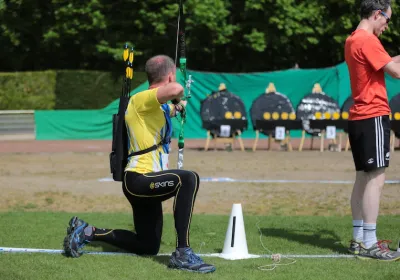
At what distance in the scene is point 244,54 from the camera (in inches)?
1430

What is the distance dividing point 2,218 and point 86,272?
3.59 metres

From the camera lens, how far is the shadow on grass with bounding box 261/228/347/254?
7.66 m

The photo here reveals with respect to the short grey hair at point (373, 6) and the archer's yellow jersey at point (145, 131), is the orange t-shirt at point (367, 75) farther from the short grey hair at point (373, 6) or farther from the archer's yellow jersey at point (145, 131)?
the archer's yellow jersey at point (145, 131)

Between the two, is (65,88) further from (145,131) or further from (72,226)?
(145,131)

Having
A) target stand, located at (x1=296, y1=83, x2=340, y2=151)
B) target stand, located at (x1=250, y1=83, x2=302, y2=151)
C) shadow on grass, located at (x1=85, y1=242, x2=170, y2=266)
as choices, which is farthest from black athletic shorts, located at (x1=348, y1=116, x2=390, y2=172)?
target stand, located at (x1=296, y1=83, x2=340, y2=151)

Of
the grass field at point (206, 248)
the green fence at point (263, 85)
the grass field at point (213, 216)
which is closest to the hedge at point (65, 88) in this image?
the green fence at point (263, 85)

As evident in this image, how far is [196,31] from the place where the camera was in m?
33.8

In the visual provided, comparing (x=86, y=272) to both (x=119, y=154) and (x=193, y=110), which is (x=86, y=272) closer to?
(x=119, y=154)

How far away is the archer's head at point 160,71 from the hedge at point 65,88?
26.6 meters

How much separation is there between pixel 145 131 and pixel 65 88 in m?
27.4

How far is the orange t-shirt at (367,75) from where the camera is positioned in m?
7.02

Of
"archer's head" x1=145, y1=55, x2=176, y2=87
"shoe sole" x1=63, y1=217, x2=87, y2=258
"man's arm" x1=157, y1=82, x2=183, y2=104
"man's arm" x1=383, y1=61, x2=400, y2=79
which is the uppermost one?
"man's arm" x1=383, y1=61, x2=400, y2=79

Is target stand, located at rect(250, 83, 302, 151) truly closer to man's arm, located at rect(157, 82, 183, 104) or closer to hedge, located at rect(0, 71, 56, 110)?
hedge, located at rect(0, 71, 56, 110)

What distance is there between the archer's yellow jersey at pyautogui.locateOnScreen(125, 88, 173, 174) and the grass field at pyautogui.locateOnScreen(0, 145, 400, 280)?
0.81 meters
